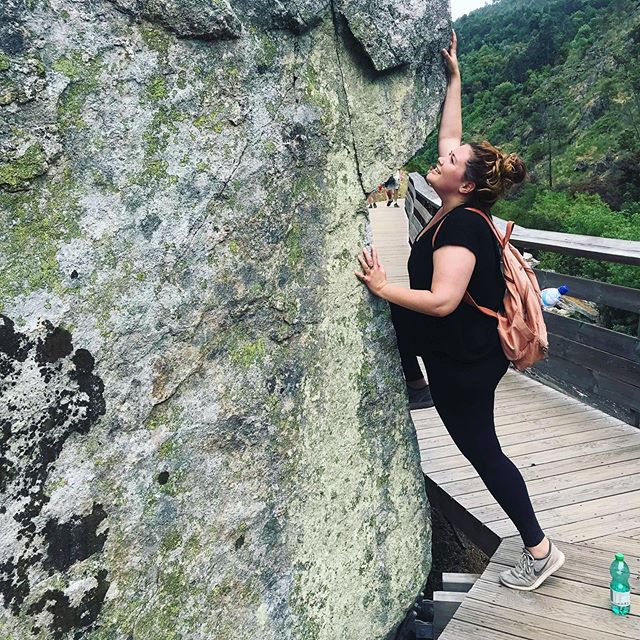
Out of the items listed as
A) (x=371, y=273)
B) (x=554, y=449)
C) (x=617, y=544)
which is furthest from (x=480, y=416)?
(x=554, y=449)

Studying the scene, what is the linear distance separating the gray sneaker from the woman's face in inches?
59.9

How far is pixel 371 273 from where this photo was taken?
2.38 metres

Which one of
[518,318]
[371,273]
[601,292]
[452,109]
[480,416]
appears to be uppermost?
[452,109]

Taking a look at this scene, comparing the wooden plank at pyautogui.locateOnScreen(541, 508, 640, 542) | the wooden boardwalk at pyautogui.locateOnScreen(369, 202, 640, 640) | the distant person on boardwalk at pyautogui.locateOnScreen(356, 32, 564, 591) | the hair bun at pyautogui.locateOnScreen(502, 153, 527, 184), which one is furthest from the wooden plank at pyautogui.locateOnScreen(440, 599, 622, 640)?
the hair bun at pyautogui.locateOnScreen(502, 153, 527, 184)

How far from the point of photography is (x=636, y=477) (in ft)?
11.8

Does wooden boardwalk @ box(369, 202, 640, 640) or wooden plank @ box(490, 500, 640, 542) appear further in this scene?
wooden plank @ box(490, 500, 640, 542)

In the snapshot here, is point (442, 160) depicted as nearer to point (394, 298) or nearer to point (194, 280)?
point (394, 298)

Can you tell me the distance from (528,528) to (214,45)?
82.8 inches

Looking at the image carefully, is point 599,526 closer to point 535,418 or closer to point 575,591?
point 575,591

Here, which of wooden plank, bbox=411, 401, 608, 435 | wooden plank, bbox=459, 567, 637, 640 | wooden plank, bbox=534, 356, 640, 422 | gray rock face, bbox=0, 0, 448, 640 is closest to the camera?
gray rock face, bbox=0, 0, 448, 640

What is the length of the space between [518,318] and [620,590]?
1.14 m

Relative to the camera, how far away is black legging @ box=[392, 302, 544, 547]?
7.91 ft

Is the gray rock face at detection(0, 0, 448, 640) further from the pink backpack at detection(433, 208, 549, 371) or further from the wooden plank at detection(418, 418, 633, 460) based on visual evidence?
the wooden plank at detection(418, 418, 633, 460)

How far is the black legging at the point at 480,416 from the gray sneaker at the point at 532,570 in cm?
16
